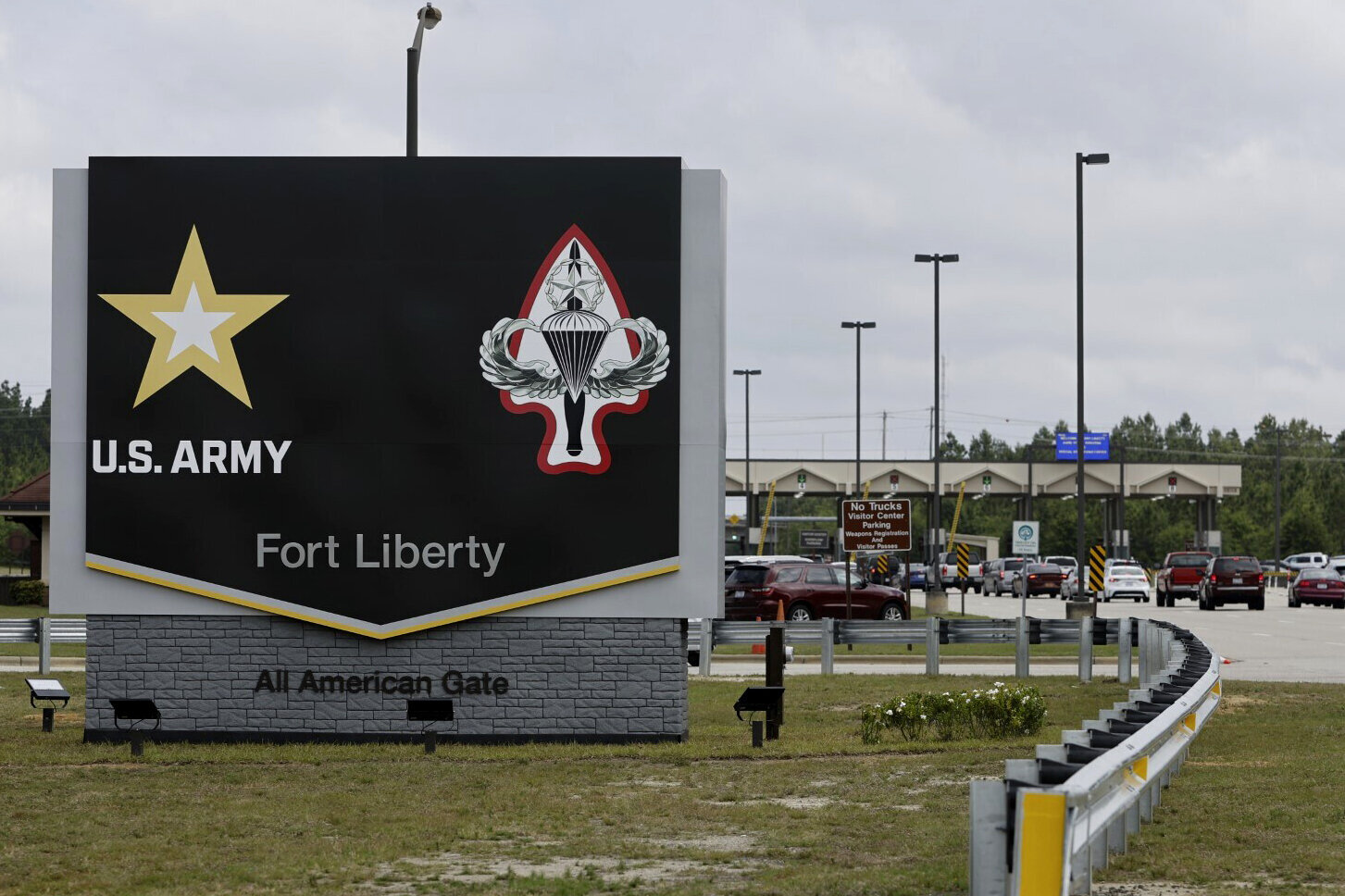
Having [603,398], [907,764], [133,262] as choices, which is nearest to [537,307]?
[603,398]

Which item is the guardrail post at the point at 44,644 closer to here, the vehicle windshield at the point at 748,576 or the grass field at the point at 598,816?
the grass field at the point at 598,816

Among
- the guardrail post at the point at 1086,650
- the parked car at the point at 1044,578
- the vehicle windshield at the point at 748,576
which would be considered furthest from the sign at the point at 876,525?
the parked car at the point at 1044,578

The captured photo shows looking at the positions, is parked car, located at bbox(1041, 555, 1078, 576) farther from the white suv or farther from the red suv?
the red suv

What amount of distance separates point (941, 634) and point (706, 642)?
3668 mm

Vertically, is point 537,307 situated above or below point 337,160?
below

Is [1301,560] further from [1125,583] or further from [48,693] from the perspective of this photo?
[48,693]

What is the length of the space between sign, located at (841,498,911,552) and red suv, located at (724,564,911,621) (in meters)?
3.97

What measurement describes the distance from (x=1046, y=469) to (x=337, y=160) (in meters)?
92.0

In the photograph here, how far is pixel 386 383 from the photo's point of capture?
17.0 metres

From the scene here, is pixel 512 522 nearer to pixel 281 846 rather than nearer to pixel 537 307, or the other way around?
pixel 537 307

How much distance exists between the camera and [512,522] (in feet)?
55.7

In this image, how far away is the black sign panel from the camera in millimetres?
16953

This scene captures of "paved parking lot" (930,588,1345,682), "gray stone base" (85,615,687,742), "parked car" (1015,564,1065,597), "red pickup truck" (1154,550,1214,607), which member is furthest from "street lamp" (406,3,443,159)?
"parked car" (1015,564,1065,597)

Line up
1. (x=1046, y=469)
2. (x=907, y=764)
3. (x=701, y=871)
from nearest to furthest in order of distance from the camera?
1. (x=701, y=871)
2. (x=907, y=764)
3. (x=1046, y=469)
